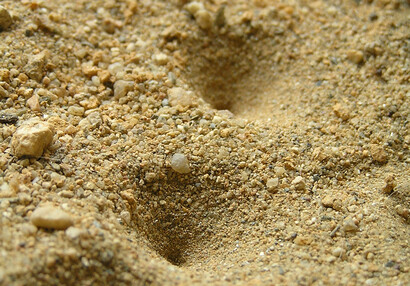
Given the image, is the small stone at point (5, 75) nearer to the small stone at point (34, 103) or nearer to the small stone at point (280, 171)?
the small stone at point (34, 103)

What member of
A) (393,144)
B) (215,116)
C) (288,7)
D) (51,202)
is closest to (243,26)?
(288,7)

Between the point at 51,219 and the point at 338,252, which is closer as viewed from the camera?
the point at 51,219

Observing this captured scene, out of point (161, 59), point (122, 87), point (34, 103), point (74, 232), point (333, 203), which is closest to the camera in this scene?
point (74, 232)

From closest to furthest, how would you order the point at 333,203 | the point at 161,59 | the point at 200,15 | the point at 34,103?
the point at 333,203
the point at 34,103
the point at 161,59
the point at 200,15

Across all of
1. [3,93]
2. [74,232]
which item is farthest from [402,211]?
[3,93]

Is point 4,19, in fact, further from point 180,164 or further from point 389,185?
point 389,185

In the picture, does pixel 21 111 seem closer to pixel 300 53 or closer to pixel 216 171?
pixel 216 171

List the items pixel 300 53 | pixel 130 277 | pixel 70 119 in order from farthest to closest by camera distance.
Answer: pixel 300 53, pixel 70 119, pixel 130 277

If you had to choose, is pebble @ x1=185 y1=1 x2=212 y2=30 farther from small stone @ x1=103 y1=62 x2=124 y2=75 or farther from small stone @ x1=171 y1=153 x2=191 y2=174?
Result: small stone @ x1=171 y1=153 x2=191 y2=174
